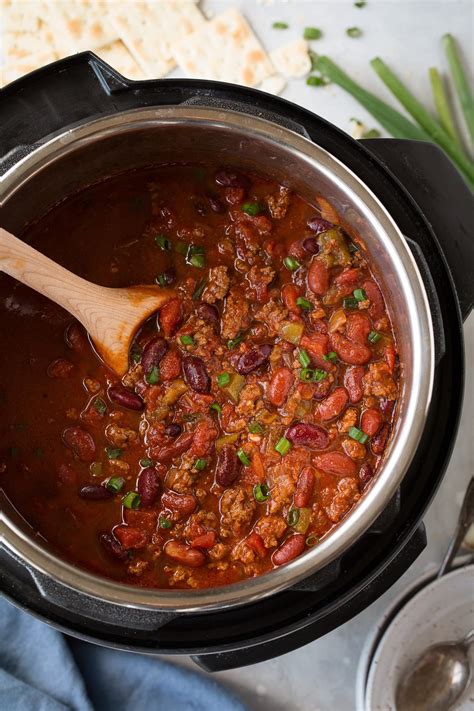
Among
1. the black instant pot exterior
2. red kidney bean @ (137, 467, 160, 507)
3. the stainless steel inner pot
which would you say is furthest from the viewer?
red kidney bean @ (137, 467, 160, 507)

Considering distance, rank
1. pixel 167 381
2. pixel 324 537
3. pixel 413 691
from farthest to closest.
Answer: pixel 413 691
pixel 167 381
pixel 324 537

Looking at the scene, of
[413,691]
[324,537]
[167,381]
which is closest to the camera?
[324,537]

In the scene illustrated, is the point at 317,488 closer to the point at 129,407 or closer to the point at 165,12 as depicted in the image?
the point at 129,407

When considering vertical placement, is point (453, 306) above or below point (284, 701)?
above

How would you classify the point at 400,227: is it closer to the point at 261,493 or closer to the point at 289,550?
the point at 261,493

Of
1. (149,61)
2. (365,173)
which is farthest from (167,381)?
(149,61)

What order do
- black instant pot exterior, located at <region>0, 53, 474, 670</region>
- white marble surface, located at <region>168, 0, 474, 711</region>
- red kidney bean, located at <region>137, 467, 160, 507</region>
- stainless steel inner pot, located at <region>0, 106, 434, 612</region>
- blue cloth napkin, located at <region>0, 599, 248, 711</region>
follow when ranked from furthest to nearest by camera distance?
white marble surface, located at <region>168, 0, 474, 711</region>, blue cloth napkin, located at <region>0, 599, 248, 711</region>, red kidney bean, located at <region>137, 467, 160, 507</region>, black instant pot exterior, located at <region>0, 53, 474, 670</region>, stainless steel inner pot, located at <region>0, 106, 434, 612</region>

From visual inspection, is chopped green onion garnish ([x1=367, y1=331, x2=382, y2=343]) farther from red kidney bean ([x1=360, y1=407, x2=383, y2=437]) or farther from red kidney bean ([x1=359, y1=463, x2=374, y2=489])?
red kidney bean ([x1=359, y1=463, x2=374, y2=489])

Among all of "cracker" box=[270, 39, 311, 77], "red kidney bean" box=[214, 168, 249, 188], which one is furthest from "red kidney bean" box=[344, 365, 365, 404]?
"cracker" box=[270, 39, 311, 77]
